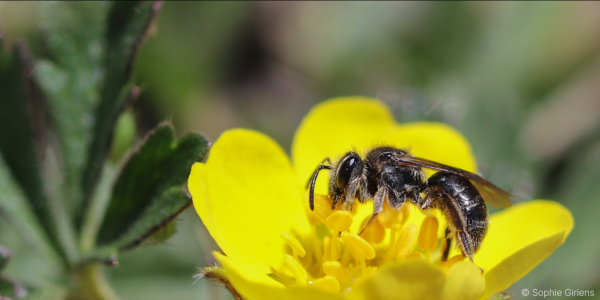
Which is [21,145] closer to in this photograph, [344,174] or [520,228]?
[344,174]

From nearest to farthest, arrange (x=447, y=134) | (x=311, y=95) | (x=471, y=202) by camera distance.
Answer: (x=471, y=202), (x=447, y=134), (x=311, y=95)

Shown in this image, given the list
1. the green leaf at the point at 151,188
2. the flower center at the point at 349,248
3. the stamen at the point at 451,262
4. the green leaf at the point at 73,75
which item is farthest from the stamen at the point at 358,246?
the green leaf at the point at 73,75

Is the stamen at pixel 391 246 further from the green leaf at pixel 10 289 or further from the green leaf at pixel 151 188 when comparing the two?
the green leaf at pixel 10 289

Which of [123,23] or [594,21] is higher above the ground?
[594,21]

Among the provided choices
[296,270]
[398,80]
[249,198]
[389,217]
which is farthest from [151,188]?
[398,80]

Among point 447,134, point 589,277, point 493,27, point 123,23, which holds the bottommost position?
point 589,277

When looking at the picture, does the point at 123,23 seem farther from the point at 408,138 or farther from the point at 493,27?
the point at 493,27

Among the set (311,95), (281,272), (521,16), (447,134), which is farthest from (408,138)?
(521,16)
